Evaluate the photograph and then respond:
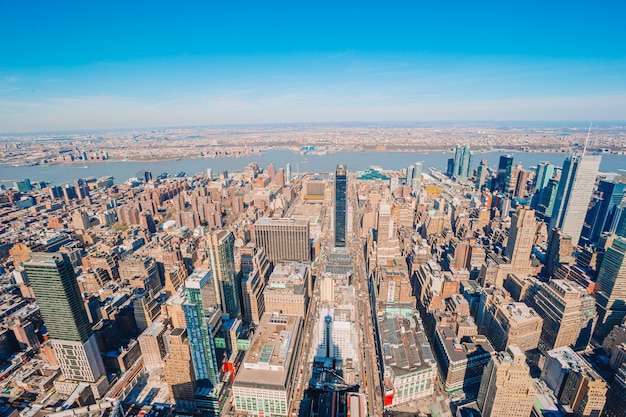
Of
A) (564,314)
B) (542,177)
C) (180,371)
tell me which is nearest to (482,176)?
(542,177)

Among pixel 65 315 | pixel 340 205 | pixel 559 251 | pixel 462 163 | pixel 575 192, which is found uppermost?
pixel 575 192

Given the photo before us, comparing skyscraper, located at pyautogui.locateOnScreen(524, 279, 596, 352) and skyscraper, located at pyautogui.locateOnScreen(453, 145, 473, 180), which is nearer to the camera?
skyscraper, located at pyautogui.locateOnScreen(524, 279, 596, 352)

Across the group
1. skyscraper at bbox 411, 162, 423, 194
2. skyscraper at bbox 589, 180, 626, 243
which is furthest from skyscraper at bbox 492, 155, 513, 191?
skyscraper at bbox 589, 180, 626, 243

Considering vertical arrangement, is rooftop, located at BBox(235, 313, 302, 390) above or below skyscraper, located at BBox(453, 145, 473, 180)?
below

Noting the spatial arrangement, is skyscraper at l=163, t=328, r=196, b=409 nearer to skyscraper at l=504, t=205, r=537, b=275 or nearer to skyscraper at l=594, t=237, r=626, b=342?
skyscraper at l=594, t=237, r=626, b=342

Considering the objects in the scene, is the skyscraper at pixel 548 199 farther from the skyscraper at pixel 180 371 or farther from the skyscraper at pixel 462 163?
the skyscraper at pixel 180 371

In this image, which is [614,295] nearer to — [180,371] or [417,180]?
[180,371]

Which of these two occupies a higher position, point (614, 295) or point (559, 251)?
point (559, 251)
